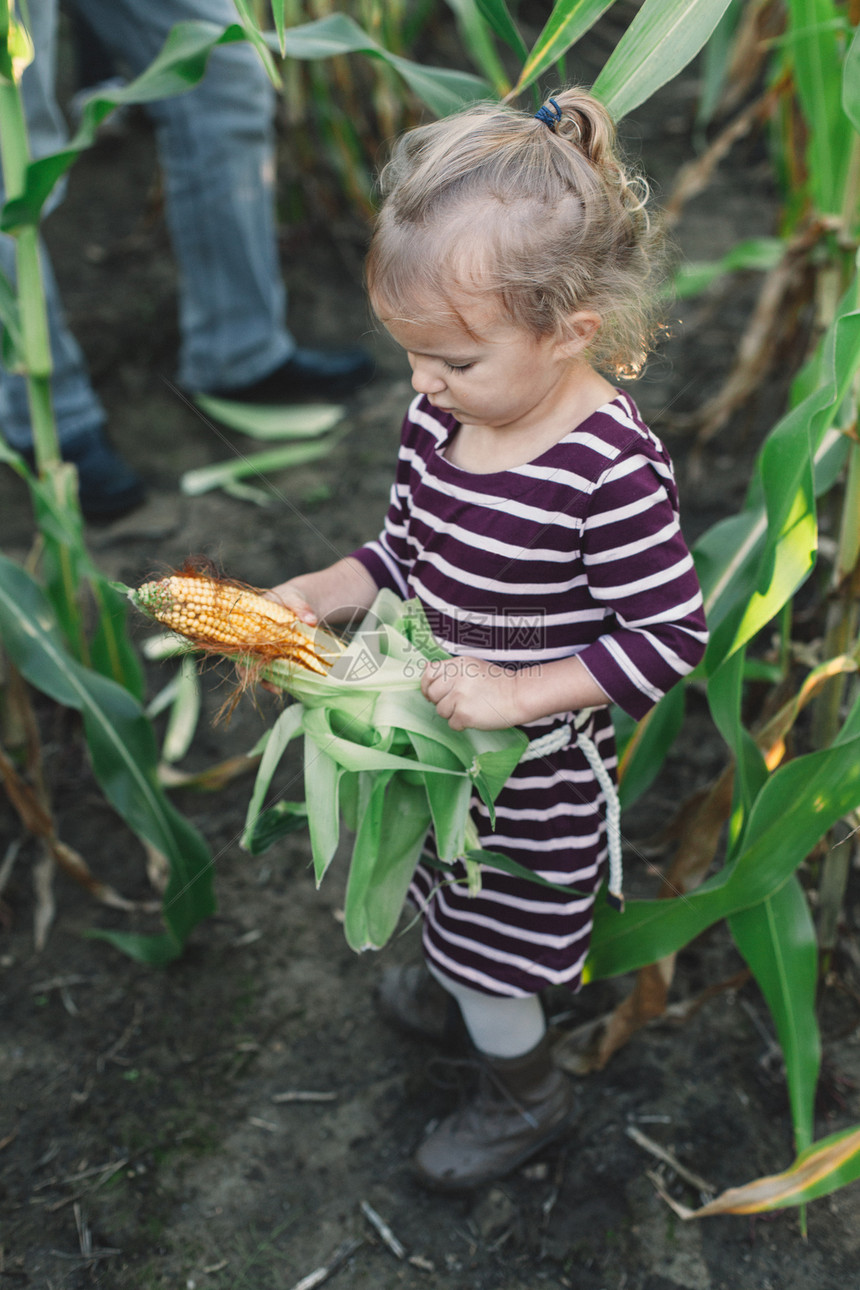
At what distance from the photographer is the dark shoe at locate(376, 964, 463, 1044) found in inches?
49.1

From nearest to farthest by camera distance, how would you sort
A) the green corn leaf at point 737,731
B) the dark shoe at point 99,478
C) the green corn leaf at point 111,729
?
the green corn leaf at point 737,731 → the green corn leaf at point 111,729 → the dark shoe at point 99,478

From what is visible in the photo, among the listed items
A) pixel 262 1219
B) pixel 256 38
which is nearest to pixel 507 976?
pixel 262 1219

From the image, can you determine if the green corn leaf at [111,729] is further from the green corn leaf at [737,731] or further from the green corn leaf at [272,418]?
the green corn leaf at [272,418]

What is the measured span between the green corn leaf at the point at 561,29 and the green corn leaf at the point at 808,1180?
101 centimetres

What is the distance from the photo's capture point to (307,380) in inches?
106

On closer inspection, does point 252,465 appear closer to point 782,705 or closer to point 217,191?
point 217,191

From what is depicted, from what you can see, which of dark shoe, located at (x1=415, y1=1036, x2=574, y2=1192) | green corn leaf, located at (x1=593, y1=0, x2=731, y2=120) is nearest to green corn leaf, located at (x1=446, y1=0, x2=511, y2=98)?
green corn leaf, located at (x1=593, y1=0, x2=731, y2=120)

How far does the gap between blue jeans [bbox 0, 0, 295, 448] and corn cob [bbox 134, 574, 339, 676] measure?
4.17 ft

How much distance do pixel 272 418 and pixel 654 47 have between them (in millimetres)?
1875

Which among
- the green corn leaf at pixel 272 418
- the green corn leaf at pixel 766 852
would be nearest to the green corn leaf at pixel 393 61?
the green corn leaf at pixel 766 852

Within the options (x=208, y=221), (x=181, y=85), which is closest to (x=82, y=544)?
(x=181, y=85)

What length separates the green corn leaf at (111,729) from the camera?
120cm

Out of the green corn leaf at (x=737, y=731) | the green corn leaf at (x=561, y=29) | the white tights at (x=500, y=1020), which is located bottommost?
the white tights at (x=500, y=1020)

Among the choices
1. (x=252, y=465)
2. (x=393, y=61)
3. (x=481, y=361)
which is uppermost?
(x=393, y=61)
